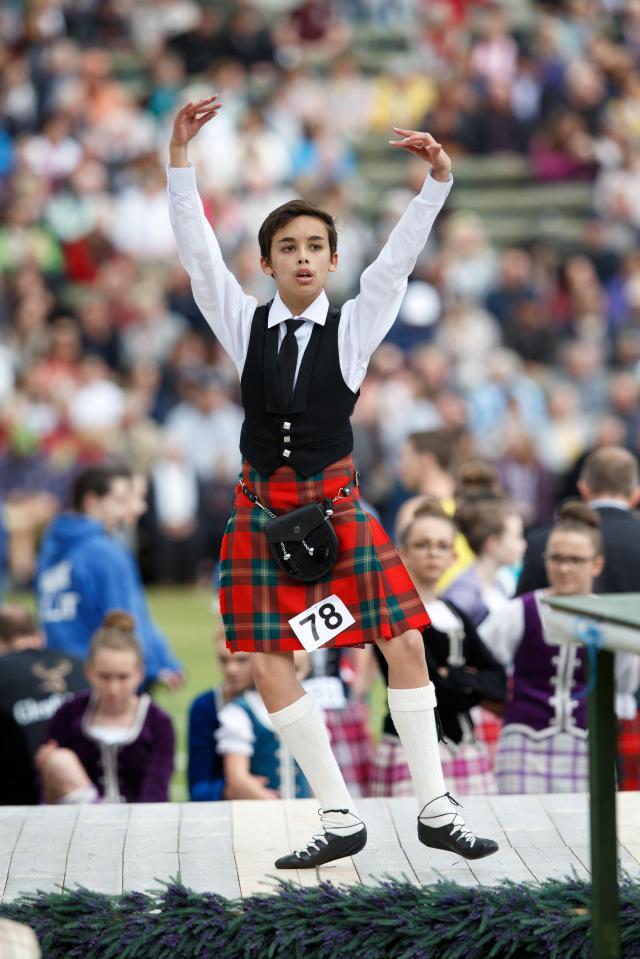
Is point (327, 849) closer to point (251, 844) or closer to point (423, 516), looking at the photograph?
point (251, 844)

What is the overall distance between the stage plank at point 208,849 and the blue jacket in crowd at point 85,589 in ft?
7.78

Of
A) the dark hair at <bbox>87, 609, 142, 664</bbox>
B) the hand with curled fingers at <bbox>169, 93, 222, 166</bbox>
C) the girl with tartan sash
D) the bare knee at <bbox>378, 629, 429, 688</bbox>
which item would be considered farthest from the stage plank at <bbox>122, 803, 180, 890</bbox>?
the hand with curled fingers at <bbox>169, 93, 222, 166</bbox>

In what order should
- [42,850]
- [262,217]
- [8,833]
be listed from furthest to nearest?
[262,217] → [8,833] → [42,850]

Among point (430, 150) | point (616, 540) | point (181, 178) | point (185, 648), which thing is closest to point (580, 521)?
point (616, 540)

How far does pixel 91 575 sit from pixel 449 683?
2326 millimetres

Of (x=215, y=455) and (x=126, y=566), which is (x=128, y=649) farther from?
(x=215, y=455)

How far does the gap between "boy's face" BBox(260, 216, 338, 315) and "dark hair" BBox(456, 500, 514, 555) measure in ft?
7.66

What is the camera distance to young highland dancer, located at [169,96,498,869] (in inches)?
147

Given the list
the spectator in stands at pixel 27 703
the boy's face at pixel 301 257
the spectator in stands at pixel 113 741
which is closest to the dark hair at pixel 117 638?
the spectator in stands at pixel 113 741

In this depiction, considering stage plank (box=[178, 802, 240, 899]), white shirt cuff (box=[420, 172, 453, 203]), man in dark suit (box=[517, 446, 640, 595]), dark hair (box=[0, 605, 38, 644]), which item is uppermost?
white shirt cuff (box=[420, 172, 453, 203])

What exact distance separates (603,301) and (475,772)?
9.81m

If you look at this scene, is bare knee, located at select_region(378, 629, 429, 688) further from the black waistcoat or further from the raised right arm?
the raised right arm

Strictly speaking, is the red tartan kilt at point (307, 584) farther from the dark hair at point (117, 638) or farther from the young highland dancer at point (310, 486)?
the dark hair at point (117, 638)

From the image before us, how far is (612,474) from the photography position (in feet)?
18.9
